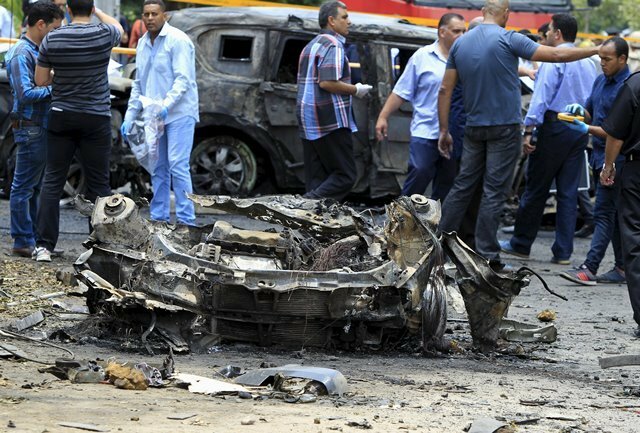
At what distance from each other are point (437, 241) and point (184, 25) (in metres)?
7.34

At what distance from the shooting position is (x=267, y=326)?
7.24 meters

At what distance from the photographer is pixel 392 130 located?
1415 centimetres

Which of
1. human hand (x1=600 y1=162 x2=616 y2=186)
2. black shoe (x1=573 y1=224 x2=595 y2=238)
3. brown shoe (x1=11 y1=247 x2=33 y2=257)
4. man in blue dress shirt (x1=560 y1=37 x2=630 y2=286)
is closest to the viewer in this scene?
human hand (x1=600 y1=162 x2=616 y2=186)

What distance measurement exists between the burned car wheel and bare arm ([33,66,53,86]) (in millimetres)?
3716

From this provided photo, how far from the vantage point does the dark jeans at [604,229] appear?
11.1 meters

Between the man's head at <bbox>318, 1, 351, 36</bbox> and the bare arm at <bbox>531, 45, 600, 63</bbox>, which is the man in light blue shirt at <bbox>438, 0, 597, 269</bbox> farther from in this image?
the man's head at <bbox>318, 1, 351, 36</bbox>

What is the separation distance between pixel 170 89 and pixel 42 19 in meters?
1.27

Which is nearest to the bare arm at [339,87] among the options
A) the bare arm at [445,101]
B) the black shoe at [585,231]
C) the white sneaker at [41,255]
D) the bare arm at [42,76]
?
the bare arm at [445,101]

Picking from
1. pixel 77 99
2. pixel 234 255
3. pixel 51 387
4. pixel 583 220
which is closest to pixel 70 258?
pixel 77 99

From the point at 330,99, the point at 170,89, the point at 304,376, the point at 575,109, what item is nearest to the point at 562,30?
the point at 575,109

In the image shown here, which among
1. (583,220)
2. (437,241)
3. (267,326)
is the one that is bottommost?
(583,220)

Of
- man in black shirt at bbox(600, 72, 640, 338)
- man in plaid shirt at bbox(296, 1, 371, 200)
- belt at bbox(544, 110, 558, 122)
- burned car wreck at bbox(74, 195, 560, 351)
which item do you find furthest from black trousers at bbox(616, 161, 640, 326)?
man in plaid shirt at bbox(296, 1, 371, 200)

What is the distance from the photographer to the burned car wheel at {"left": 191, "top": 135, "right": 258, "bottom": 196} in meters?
13.9

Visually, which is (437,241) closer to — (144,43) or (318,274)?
(318,274)
